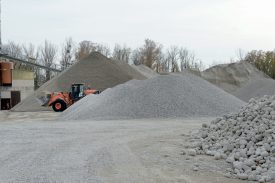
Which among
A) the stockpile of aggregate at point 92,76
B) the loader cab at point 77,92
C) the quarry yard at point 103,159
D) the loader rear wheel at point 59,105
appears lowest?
the quarry yard at point 103,159

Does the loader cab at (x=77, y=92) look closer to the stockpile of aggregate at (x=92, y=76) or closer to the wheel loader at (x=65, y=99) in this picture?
the wheel loader at (x=65, y=99)

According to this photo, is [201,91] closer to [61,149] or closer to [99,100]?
[99,100]

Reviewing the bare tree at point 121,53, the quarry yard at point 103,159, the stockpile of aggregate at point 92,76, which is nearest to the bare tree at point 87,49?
the bare tree at point 121,53

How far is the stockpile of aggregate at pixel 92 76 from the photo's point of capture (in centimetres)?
3747

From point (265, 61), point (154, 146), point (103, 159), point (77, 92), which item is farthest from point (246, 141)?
point (265, 61)

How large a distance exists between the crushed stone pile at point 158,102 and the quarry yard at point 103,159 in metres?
6.40

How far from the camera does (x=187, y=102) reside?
68.0 ft

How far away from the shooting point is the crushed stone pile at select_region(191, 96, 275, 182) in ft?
24.0

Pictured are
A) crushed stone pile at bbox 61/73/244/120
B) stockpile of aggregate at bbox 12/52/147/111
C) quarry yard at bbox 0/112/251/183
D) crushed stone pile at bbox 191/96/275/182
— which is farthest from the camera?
stockpile of aggregate at bbox 12/52/147/111

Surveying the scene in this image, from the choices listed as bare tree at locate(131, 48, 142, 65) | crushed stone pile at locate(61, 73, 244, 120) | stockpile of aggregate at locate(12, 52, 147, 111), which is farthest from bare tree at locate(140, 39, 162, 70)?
crushed stone pile at locate(61, 73, 244, 120)

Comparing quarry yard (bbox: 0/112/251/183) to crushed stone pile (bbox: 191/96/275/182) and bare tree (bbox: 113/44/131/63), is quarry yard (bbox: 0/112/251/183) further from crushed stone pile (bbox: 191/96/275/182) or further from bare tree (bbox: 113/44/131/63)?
bare tree (bbox: 113/44/131/63)

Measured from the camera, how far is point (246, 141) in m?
8.54

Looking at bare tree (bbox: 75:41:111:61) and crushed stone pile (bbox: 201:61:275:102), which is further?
bare tree (bbox: 75:41:111:61)

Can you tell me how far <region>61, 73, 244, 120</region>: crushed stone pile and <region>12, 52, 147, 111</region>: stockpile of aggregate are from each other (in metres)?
14.0
